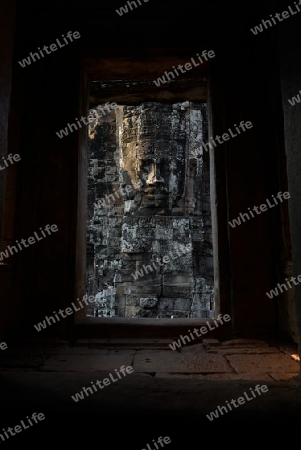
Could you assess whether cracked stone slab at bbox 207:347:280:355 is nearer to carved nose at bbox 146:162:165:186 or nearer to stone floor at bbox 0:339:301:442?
stone floor at bbox 0:339:301:442

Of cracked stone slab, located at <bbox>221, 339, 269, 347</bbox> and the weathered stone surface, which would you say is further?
the weathered stone surface

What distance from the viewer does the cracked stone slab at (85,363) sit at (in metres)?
2.73

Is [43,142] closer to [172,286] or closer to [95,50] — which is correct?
[95,50]

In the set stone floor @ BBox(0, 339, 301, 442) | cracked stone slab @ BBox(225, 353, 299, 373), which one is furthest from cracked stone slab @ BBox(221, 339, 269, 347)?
stone floor @ BBox(0, 339, 301, 442)

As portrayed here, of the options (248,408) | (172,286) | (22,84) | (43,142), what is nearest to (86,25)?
(22,84)

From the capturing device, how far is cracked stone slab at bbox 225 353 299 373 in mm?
2695

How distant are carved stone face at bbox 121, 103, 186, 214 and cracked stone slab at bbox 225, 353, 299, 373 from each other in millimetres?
10981

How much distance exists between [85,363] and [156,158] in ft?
37.0

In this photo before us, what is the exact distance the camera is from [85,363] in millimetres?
2947

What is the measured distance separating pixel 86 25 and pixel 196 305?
11.8m

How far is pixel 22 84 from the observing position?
13.3 ft

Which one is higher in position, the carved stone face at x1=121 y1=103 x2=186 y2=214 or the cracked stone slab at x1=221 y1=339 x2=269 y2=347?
the carved stone face at x1=121 y1=103 x2=186 y2=214

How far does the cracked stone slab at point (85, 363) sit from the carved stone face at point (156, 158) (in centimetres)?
1092

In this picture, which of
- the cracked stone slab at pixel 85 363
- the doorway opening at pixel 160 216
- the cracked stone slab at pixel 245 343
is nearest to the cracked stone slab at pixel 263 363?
the cracked stone slab at pixel 245 343
